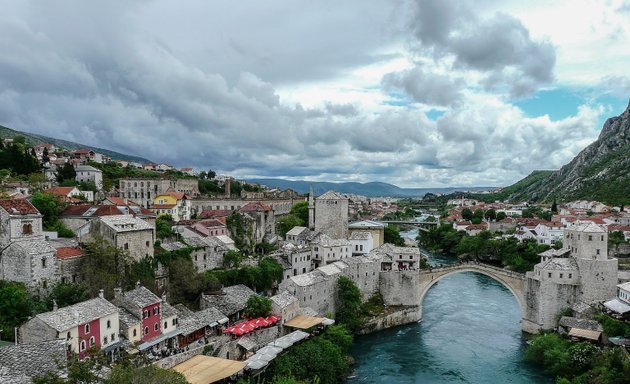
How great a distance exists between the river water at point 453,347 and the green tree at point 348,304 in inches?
50.6

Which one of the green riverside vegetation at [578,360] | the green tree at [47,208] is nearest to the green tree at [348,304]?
the green riverside vegetation at [578,360]

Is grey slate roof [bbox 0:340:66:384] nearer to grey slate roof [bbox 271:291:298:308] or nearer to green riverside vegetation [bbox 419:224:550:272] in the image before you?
grey slate roof [bbox 271:291:298:308]

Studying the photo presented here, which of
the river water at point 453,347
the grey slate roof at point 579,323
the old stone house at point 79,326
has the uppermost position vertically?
the old stone house at point 79,326

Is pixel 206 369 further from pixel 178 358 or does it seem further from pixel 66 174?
pixel 66 174

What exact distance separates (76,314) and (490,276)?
32403 millimetres

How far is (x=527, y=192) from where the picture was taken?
566 feet

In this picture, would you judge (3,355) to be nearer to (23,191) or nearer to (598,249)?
(23,191)

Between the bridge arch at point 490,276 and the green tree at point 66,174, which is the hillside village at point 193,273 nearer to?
the green tree at point 66,174

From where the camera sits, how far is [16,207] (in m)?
26.8

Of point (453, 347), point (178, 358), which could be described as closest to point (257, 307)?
point (178, 358)

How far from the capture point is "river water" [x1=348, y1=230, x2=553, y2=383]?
30375 mm

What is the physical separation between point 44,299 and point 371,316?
2309cm

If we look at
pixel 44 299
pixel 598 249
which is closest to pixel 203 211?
pixel 44 299

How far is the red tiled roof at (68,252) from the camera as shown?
2651 centimetres
